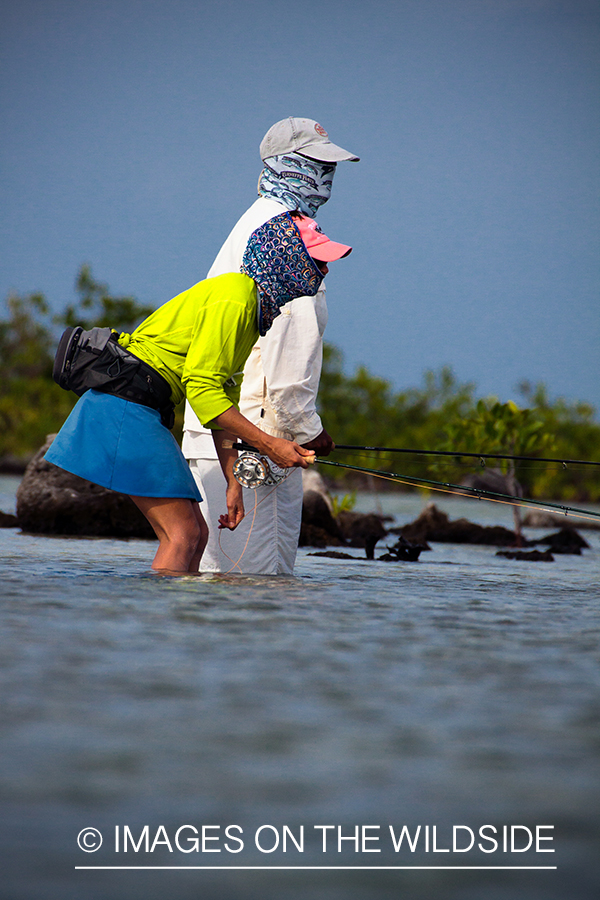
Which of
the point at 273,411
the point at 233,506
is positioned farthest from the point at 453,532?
the point at 233,506

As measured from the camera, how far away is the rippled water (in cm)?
138

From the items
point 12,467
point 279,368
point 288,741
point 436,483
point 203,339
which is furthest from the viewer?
point 12,467

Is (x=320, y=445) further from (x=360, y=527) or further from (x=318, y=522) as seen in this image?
(x=360, y=527)

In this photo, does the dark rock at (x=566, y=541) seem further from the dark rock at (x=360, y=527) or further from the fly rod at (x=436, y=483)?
the fly rod at (x=436, y=483)

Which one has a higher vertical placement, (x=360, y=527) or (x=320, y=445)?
(x=320, y=445)

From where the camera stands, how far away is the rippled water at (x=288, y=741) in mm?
1377

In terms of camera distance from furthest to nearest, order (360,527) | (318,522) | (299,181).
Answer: (360,527) < (318,522) < (299,181)

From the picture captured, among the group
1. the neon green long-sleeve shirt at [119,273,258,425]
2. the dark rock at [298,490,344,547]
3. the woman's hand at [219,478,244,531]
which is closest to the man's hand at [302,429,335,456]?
the woman's hand at [219,478,244,531]

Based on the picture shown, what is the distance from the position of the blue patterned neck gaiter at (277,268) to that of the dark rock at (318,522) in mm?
5493

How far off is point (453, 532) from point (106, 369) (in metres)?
8.16

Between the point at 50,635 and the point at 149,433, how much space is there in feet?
4.01

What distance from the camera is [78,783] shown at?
1.57 m

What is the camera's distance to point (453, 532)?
11312mm

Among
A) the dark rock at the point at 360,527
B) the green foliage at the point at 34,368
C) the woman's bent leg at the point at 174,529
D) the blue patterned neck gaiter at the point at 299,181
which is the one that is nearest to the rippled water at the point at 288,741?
the woman's bent leg at the point at 174,529
